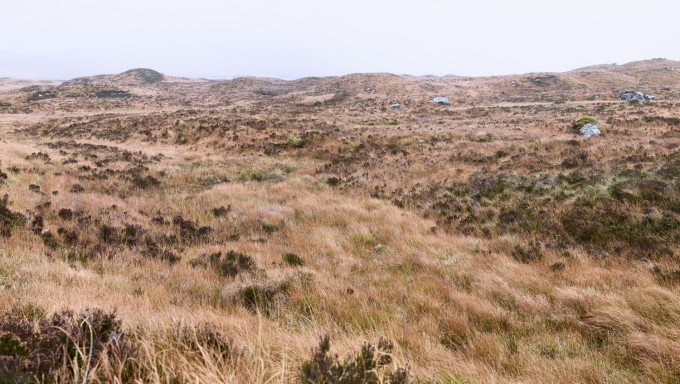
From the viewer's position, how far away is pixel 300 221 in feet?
36.2

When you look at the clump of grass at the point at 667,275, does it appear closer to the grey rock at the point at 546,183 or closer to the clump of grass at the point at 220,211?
the grey rock at the point at 546,183

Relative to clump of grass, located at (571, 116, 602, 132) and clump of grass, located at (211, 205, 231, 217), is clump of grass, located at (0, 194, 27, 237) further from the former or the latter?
clump of grass, located at (571, 116, 602, 132)

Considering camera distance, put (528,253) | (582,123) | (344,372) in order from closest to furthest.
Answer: (344,372) → (528,253) → (582,123)

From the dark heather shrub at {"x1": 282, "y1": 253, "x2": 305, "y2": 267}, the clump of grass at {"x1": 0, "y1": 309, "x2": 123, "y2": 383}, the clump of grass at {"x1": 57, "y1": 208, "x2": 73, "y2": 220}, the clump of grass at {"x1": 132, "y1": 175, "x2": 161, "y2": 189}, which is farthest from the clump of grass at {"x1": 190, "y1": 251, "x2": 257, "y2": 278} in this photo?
the clump of grass at {"x1": 132, "y1": 175, "x2": 161, "y2": 189}

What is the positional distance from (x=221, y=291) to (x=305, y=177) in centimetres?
1291

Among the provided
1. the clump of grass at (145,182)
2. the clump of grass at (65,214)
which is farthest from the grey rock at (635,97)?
the clump of grass at (65,214)

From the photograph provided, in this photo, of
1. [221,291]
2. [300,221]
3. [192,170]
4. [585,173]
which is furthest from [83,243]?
[585,173]

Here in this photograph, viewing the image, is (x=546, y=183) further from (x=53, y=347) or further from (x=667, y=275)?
(x=53, y=347)

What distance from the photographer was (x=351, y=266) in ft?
23.5

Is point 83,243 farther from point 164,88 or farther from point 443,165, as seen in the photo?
point 164,88

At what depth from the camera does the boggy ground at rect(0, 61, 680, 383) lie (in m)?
2.83

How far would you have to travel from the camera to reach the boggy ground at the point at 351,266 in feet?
9.28

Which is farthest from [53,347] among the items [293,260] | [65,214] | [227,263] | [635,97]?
[635,97]

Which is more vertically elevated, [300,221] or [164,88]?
[164,88]
